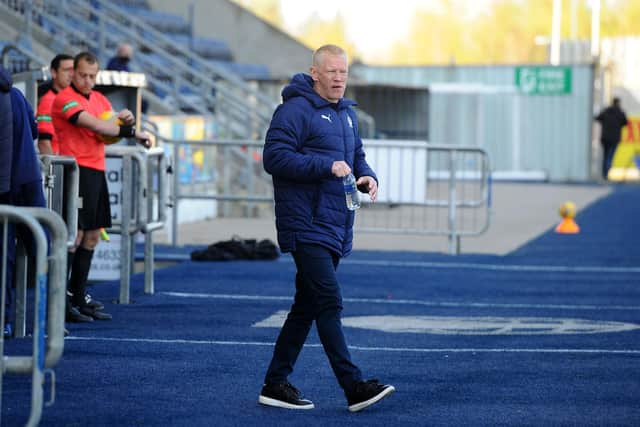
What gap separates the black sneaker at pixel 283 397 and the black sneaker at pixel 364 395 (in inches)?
10.6

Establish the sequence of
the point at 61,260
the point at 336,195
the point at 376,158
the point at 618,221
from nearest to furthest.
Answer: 1. the point at 61,260
2. the point at 336,195
3. the point at 376,158
4. the point at 618,221

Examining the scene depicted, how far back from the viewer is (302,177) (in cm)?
686

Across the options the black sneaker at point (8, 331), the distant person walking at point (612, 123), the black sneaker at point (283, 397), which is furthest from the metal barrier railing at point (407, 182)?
the distant person walking at point (612, 123)

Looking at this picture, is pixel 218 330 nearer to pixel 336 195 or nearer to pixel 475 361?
pixel 475 361

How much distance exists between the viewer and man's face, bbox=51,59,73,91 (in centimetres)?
1033

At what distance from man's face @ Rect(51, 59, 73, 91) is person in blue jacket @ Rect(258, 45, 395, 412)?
3689mm

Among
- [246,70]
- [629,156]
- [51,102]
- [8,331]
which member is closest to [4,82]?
[8,331]

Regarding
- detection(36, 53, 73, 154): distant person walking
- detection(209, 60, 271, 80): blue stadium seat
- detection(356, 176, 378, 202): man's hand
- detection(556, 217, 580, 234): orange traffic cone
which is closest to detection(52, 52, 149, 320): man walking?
detection(36, 53, 73, 154): distant person walking

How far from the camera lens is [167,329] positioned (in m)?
9.91

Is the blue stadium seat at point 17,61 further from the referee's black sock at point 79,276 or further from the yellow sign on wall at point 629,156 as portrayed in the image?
the yellow sign on wall at point 629,156

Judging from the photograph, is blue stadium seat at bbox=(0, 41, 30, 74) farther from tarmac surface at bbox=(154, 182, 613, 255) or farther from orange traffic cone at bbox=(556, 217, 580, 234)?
orange traffic cone at bbox=(556, 217, 580, 234)

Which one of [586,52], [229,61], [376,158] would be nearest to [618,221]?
[376,158]

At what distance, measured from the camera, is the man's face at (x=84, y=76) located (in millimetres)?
9875

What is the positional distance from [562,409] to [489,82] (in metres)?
30.5
